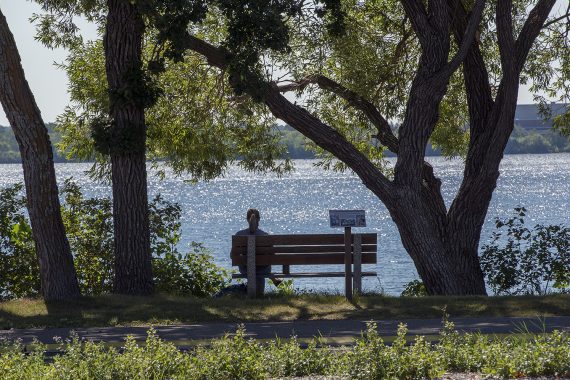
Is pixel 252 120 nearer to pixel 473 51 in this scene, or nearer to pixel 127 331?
pixel 473 51

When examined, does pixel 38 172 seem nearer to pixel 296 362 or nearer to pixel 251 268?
pixel 251 268

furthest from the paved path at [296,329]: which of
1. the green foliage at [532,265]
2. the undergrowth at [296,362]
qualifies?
the green foliage at [532,265]

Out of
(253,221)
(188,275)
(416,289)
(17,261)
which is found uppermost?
(253,221)

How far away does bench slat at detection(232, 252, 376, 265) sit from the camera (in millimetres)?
14930

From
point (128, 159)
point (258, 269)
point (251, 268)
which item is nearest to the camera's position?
point (128, 159)

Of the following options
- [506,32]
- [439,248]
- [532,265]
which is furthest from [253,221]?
[506,32]

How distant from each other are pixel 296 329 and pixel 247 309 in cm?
184

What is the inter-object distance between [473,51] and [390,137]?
2176 mm

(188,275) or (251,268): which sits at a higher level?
(251,268)

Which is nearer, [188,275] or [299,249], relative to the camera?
[299,249]

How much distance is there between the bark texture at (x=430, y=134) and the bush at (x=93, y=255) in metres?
2.82

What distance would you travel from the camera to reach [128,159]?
14.4 m

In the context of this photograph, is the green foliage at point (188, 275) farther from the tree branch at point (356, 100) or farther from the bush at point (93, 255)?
the tree branch at point (356, 100)

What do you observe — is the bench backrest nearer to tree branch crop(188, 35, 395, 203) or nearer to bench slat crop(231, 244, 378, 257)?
bench slat crop(231, 244, 378, 257)
